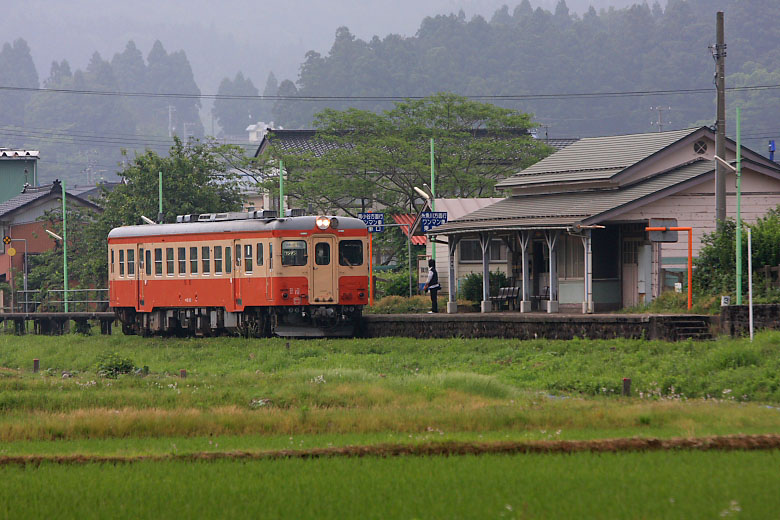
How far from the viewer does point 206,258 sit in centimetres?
3192

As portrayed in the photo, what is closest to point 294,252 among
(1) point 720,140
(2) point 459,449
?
(1) point 720,140

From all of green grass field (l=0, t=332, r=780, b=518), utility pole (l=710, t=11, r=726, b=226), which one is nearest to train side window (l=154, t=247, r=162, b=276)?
green grass field (l=0, t=332, r=780, b=518)

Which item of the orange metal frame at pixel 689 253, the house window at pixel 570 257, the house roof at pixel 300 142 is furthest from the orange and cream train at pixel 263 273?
the house roof at pixel 300 142

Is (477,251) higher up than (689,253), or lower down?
higher up

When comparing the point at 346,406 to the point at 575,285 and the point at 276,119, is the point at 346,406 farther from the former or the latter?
the point at 276,119

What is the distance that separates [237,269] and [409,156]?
790 inches

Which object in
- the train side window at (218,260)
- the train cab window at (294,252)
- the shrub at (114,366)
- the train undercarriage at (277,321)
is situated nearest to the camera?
the shrub at (114,366)

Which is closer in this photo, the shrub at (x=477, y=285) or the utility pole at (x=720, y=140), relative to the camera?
the utility pole at (x=720, y=140)

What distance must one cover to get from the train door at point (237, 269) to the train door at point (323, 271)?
81.0 inches

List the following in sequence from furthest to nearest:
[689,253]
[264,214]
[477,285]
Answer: [477,285], [264,214], [689,253]

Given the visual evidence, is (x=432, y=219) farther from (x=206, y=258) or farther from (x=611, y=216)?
(x=206, y=258)

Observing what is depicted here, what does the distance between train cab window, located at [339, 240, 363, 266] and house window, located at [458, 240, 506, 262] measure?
4880 millimetres

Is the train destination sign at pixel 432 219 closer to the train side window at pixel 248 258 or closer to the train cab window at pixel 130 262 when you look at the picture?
the train side window at pixel 248 258

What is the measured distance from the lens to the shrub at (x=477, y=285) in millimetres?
32719
